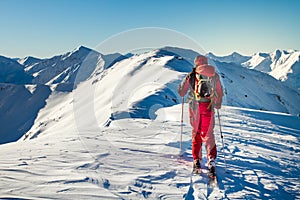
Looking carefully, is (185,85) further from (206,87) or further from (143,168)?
(143,168)

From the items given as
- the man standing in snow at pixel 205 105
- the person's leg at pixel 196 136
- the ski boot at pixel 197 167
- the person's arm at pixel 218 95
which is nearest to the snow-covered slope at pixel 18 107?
the person's leg at pixel 196 136

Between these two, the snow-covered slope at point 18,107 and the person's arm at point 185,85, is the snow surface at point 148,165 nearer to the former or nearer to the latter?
the person's arm at point 185,85

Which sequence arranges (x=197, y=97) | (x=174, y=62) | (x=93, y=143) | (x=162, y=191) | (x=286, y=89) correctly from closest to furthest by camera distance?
(x=162, y=191) → (x=197, y=97) → (x=93, y=143) → (x=174, y=62) → (x=286, y=89)

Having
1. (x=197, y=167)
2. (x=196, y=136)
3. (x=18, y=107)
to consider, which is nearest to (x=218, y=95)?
(x=196, y=136)

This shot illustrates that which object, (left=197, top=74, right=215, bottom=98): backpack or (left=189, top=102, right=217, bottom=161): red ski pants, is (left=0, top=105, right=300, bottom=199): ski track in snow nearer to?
(left=189, top=102, right=217, bottom=161): red ski pants

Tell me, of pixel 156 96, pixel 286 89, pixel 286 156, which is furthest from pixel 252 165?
pixel 286 89

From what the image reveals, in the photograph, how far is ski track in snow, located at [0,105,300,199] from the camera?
4074 millimetres

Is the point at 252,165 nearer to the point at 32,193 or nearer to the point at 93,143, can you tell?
the point at 93,143

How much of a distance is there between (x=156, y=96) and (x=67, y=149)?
18613mm

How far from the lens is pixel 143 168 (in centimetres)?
518

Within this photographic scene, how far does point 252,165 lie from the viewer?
18.4 feet

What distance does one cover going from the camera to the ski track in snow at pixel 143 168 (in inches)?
160

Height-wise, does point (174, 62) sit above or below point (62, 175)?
above

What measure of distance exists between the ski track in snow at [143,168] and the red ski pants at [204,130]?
0.43 metres
